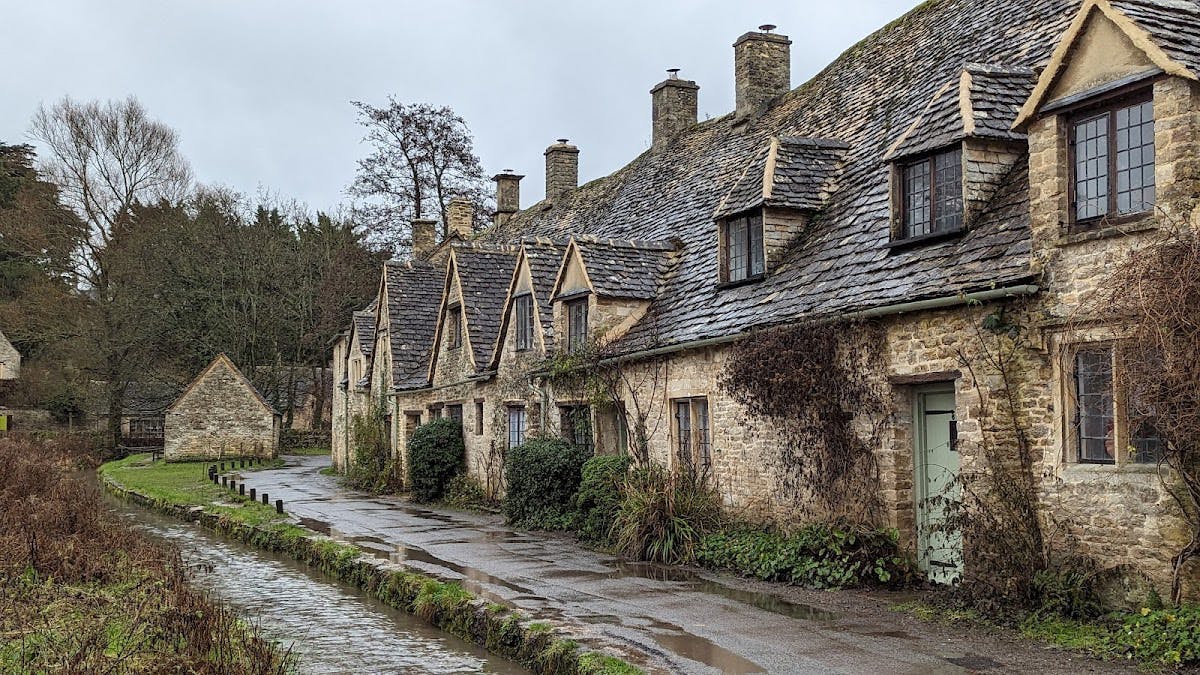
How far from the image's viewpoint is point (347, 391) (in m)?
42.8

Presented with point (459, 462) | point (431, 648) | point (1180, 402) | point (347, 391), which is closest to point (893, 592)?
point (1180, 402)

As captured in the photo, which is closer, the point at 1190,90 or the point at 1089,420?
the point at 1190,90

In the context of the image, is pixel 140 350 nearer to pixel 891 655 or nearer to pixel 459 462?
pixel 459 462

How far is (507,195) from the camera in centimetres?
4178

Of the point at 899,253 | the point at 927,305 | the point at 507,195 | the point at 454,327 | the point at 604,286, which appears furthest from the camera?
the point at 507,195

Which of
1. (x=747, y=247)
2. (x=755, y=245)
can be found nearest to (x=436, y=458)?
(x=747, y=247)

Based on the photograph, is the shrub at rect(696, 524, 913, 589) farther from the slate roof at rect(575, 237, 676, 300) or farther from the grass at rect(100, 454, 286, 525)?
the grass at rect(100, 454, 286, 525)

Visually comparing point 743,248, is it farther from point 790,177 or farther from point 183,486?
point 183,486

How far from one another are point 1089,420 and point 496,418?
1576cm

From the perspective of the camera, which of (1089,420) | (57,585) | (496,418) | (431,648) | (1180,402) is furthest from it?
(496,418)

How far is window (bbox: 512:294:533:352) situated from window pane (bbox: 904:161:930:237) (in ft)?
35.4

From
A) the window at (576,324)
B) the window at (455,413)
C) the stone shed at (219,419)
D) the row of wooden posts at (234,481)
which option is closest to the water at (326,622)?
the row of wooden posts at (234,481)

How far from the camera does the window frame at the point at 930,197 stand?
13172mm

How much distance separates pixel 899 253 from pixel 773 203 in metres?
3.29
